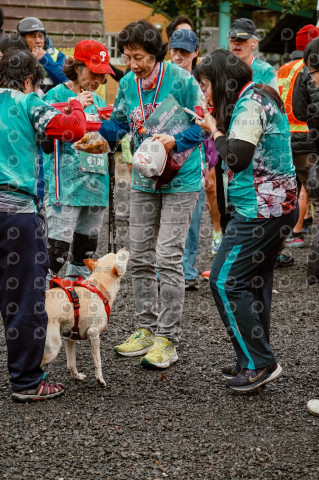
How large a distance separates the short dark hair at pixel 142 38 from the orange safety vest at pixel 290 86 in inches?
129

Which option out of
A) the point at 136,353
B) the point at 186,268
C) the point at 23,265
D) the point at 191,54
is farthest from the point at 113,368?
the point at 191,54

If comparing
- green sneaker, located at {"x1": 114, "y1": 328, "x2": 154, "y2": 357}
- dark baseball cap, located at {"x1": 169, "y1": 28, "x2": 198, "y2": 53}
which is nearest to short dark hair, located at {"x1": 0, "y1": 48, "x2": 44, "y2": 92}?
green sneaker, located at {"x1": 114, "y1": 328, "x2": 154, "y2": 357}

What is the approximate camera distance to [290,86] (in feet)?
25.8

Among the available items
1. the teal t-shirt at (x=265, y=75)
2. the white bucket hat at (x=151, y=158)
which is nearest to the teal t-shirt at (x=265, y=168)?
the white bucket hat at (x=151, y=158)

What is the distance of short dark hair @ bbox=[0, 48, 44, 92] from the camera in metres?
4.05

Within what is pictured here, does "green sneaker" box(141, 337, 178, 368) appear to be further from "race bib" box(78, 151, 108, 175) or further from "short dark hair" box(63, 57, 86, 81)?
Answer: "short dark hair" box(63, 57, 86, 81)

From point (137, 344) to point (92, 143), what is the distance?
56.9 inches

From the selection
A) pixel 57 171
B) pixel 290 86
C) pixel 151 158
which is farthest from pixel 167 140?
pixel 290 86

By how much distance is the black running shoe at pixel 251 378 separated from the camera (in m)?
4.41

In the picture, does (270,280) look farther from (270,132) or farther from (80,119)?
(80,119)

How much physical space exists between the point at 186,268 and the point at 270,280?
255cm

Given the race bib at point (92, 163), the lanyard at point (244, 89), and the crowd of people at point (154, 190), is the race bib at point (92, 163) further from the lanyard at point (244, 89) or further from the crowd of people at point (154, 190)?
the lanyard at point (244, 89)

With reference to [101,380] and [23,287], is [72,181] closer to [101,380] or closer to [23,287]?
[23,287]

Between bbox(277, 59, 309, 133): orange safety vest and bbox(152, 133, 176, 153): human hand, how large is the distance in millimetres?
3387
